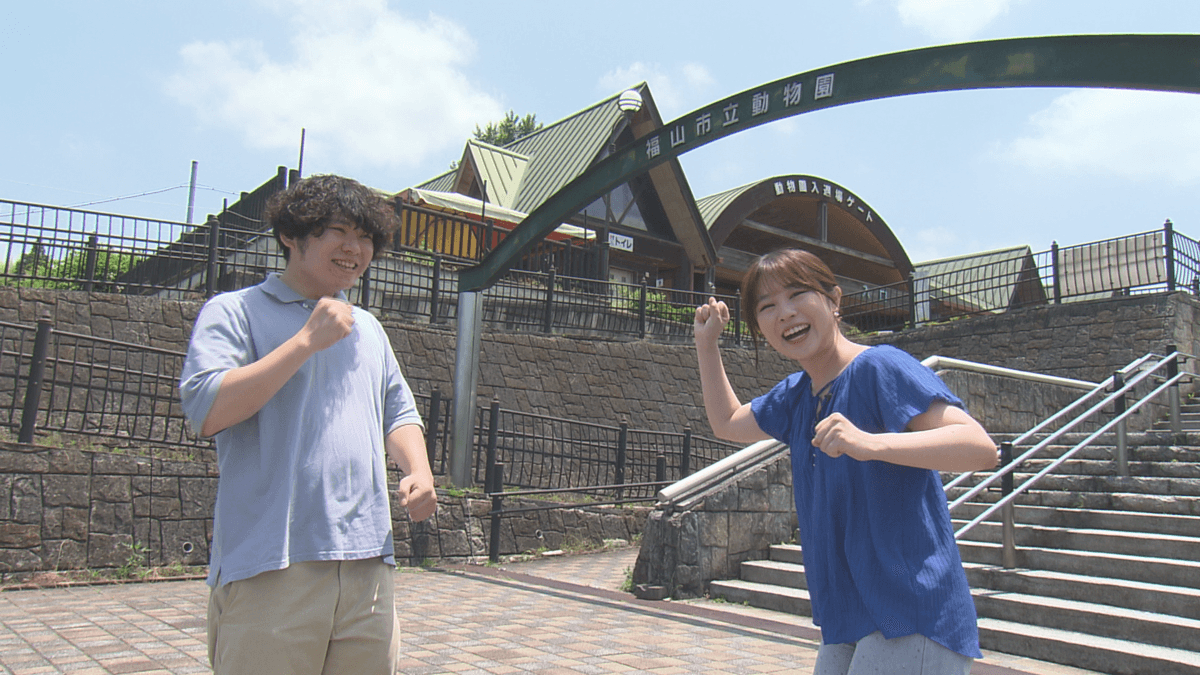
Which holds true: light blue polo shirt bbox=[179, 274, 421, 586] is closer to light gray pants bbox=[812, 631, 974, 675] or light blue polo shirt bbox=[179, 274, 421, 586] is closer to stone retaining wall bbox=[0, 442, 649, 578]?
light gray pants bbox=[812, 631, 974, 675]

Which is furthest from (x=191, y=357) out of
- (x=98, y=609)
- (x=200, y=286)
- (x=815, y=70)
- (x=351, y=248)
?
(x=200, y=286)

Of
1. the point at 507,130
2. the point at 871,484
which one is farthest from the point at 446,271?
the point at 507,130

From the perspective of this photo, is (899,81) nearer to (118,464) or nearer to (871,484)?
(871,484)

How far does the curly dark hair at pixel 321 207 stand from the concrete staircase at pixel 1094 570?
4741 millimetres

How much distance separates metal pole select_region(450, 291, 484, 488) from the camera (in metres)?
9.02

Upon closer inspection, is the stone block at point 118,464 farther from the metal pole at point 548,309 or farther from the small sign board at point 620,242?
the small sign board at point 620,242

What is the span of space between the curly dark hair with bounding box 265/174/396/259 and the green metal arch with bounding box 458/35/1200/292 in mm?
3889

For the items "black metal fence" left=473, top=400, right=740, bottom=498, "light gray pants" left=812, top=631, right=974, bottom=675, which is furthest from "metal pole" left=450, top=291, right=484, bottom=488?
"light gray pants" left=812, top=631, right=974, bottom=675

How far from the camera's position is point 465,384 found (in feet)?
29.6

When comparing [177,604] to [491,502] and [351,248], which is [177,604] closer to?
[491,502]

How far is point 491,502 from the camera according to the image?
30.3 feet

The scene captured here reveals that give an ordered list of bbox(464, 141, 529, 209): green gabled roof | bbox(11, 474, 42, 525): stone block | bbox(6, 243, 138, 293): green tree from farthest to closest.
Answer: bbox(464, 141, 529, 209): green gabled roof < bbox(6, 243, 138, 293): green tree < bbox(11, 474, 42, 525): stone block

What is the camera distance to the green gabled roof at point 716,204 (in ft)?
79.5

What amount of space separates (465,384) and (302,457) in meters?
7.20
